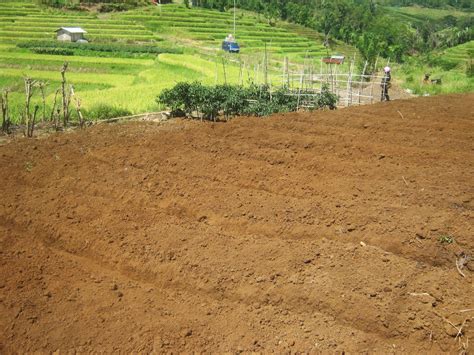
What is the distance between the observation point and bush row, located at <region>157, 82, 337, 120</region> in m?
15.9

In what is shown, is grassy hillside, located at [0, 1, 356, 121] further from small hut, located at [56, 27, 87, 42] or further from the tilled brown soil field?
the tilled brown soil field

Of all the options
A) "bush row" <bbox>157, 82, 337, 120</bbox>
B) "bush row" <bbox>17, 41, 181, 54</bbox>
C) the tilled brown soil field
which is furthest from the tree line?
the tilled brown soil field

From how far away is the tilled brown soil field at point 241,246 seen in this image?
5.29 meters

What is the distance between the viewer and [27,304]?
5.84 meters

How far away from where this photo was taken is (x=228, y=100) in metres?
15.8

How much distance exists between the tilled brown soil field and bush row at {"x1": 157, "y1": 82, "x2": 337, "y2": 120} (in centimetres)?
460

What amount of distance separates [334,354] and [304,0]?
105065 millimetres

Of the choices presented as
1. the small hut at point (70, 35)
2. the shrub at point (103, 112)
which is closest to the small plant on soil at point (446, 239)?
the shrub at point (103, 112)

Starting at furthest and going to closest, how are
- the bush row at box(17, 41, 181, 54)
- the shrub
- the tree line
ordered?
1. the tree line
2. the bush row at box(17, 41, 181, 54)
3. the shrub

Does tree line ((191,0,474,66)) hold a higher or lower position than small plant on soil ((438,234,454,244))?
higher

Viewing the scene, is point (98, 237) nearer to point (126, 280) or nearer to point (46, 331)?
point (126, 280)

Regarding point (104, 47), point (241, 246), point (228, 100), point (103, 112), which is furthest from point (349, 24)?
point (241, 246)

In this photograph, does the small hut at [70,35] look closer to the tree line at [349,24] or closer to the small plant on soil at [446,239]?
the tree line at [349,24]

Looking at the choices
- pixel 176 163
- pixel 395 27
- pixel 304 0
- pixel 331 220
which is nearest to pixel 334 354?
pixel 331 220
